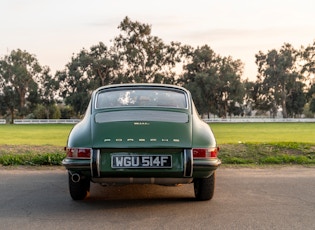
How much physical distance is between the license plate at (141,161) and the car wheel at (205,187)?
0.86 m

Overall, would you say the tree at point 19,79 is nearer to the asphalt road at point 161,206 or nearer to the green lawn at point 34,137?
the green lawn at point 34,137

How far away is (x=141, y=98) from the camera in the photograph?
676 centimetres

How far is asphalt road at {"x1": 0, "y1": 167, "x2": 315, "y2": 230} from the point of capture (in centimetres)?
500

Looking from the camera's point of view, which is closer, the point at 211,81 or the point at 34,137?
the point at 34,137

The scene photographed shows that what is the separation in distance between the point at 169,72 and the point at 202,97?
7480 millimetres

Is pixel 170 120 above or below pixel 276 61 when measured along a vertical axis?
below

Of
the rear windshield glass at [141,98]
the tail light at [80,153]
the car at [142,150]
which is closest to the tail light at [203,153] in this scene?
the car at [142,150]

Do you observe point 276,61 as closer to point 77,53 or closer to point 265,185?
point 77,53

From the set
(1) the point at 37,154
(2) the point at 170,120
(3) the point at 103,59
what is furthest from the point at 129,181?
(3) the point at 103,59

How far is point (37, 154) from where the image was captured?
1118cm

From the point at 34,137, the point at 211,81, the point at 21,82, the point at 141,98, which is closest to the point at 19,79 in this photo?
the point at 21,82

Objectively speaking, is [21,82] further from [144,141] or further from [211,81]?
[144,141]

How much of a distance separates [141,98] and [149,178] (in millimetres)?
1554

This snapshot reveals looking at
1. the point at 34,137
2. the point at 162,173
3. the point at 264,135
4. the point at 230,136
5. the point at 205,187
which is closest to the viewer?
the point at 162,173
